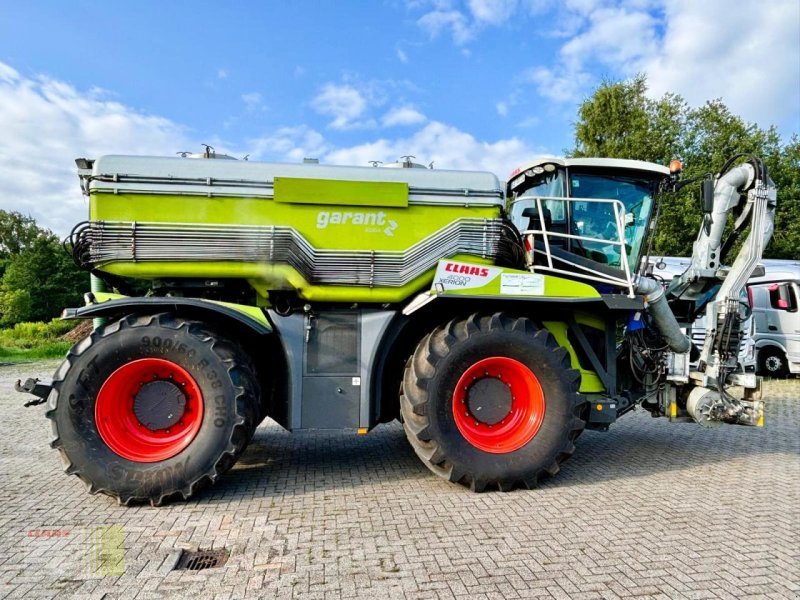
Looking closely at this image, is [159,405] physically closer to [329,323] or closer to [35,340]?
[329,323]

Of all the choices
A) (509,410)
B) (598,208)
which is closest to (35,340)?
(509,410)

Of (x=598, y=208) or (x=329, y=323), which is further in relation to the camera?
(x=598, y=208)

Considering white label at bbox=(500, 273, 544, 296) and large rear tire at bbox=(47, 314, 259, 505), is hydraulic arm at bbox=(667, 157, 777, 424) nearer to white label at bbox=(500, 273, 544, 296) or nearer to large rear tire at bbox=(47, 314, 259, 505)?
white label at bbox=(500, 273, 544, 296)

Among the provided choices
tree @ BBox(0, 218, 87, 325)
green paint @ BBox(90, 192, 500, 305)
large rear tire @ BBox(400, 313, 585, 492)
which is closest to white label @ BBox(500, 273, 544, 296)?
large rear tire @ BBox(400, 313, 585, 492)

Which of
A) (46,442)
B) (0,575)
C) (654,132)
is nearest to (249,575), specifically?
(0,575)

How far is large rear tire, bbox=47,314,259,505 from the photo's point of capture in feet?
13.6

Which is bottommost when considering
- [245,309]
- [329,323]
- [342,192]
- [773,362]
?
[773,362]

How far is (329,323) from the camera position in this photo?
15.9 feet

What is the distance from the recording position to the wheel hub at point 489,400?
189 inches

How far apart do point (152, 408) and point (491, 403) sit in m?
2.86

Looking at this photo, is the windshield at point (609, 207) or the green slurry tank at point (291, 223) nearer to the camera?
the green slurry tank at point (291, 223)

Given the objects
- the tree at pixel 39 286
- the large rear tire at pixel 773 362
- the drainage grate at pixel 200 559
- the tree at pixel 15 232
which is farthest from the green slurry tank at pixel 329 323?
the tree at pixel 15 232

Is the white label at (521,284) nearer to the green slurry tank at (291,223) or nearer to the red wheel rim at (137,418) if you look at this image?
the green slurry tank at (291,223)

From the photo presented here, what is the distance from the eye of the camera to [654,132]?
78.4 feet
